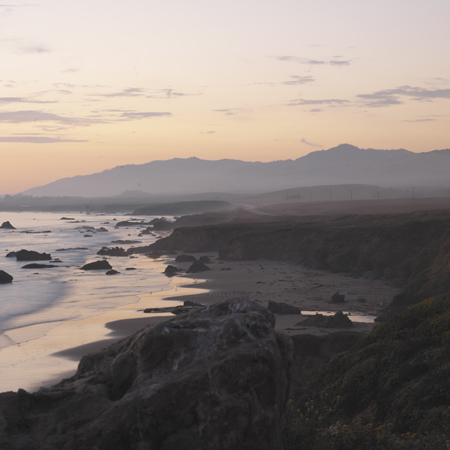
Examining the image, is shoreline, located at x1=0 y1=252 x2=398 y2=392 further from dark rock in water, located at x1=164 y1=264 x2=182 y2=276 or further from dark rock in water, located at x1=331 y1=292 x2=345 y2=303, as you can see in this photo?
dark rock in water, located at x1=164 y1=264 x2=182 y2=276

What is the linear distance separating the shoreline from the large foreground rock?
28.6ft

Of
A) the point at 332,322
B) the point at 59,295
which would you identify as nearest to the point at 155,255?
the point at 59,295

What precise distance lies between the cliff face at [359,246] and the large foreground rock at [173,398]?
16250mm

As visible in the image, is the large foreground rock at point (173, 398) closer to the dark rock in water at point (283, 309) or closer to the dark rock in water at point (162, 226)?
the dark rock in water at point (283, 309)

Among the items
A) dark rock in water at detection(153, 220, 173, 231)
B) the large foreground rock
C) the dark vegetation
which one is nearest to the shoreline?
the dark vegetation

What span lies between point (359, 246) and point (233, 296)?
15.8 metres

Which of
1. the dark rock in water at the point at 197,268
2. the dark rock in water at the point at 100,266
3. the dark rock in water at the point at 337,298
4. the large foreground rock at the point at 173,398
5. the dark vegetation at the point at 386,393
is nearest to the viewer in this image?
the large foreground rock at the point at 173,398

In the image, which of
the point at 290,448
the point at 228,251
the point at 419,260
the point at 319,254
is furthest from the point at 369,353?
the point at 228,251

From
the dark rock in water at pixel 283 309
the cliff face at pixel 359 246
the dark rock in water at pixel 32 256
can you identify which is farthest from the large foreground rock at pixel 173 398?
the dark rock in water at pixel 32 256

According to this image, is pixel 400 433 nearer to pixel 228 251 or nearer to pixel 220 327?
pixel 220 327

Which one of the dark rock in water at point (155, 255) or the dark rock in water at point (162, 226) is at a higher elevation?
the dark rock in water at point (162, 226)

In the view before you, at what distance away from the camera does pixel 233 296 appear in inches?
1082

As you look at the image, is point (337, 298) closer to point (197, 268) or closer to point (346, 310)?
point (346, 310)

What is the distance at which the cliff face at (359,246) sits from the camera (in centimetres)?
2691
